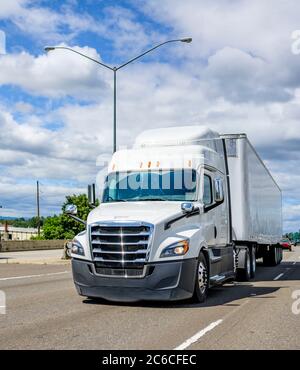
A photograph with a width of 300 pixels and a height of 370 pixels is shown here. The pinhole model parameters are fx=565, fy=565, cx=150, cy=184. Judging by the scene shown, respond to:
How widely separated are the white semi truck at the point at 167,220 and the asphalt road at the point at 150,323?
488 mm

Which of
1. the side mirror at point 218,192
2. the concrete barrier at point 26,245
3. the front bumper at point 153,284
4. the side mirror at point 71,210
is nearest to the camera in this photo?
the front bumper at point 153,284

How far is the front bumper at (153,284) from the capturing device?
9.82 m

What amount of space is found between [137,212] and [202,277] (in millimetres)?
1860

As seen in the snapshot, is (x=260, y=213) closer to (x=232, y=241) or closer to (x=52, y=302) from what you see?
(x=232, y=241)

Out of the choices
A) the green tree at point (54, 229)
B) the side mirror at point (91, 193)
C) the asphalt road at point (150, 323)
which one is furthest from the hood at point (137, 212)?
the green tree at point (54, 229)

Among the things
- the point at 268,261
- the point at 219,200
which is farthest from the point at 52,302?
the point at 268,261

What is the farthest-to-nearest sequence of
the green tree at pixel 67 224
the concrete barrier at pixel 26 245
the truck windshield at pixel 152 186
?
the green tree at pixel 67 224, the concrete barrier at pixel 26 245, the truck windshield at pixel 152 186

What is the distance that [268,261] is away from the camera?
82.1 feet

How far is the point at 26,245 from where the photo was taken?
54406mm

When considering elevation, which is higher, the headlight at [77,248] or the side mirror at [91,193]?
the side mirror at [91,193]

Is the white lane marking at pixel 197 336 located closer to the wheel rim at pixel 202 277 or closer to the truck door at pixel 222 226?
the wheel rim at pixel 202 277

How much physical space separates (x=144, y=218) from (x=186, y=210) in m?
0.88

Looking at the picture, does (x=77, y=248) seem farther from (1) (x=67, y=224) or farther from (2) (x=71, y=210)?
(1) (x=67, y=224)

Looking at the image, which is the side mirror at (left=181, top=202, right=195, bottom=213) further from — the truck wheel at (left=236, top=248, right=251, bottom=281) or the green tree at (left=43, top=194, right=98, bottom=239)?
the green tree at (left=43, top=194, right=98, bottom=239)
